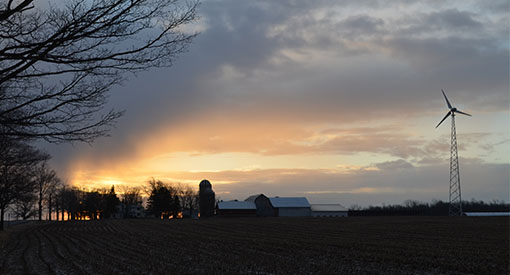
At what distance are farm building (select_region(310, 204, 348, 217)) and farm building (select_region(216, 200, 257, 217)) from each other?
1823cm

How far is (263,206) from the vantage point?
14550 cm

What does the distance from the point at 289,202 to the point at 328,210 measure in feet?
39.7

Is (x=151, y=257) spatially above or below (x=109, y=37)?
below

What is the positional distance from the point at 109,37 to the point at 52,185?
12697cm

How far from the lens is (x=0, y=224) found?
64.9 metres

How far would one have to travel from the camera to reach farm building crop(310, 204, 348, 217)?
473ft

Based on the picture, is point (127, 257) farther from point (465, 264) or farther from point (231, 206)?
point (231, 206)

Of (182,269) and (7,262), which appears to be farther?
(7,262)

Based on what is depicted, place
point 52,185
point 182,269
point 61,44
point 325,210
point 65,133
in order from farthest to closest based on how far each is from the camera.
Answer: point 325,210
point 52,185
point 182,269
point 65,133
point 61,44

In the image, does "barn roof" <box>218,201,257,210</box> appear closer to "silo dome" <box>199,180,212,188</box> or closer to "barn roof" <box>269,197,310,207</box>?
"barn roof" <box>269,197,310,207</box>

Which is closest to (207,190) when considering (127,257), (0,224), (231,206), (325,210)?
(231,206)

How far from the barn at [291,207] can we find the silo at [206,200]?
61.0 ft

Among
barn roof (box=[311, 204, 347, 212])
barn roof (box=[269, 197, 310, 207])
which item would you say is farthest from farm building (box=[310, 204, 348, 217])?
barn roof (box=[269, 197, 310, 207])

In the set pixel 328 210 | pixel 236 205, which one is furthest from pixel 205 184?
pixel 328 210
